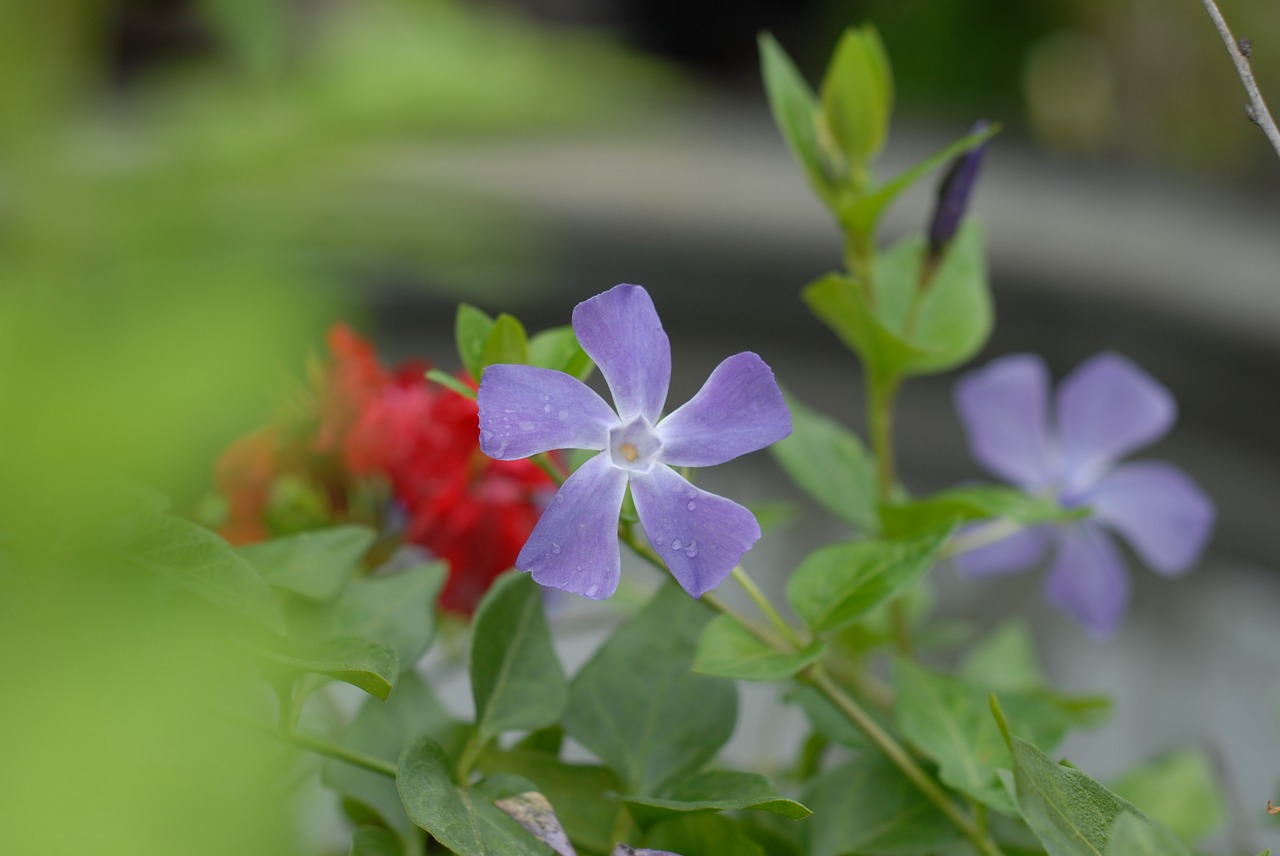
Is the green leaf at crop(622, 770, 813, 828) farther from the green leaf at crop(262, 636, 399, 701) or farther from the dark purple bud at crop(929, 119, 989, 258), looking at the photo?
the dark purple bud at crop(929, 119, 989, 258)

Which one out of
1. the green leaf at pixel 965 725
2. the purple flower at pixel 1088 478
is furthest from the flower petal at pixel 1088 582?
the green leaf at pixel 965 725

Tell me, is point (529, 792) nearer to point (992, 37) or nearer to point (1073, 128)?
point (1073, 128)

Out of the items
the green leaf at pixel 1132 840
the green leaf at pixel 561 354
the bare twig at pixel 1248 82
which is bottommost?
the green leaf at pixel 1132 840

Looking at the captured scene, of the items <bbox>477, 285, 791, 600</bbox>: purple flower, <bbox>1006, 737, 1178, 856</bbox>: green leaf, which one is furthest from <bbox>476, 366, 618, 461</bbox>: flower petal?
<bbox>1006, 737, 1178, 856</bbox>: green leaf

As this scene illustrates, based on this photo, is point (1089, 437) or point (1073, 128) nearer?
point (1089, 437)

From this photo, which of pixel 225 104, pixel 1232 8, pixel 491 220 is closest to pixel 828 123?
pixel 225 104

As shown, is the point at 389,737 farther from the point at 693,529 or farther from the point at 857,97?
the point at 857,97

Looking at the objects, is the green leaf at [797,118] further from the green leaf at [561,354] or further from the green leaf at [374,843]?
the green leaf at [374,843]
